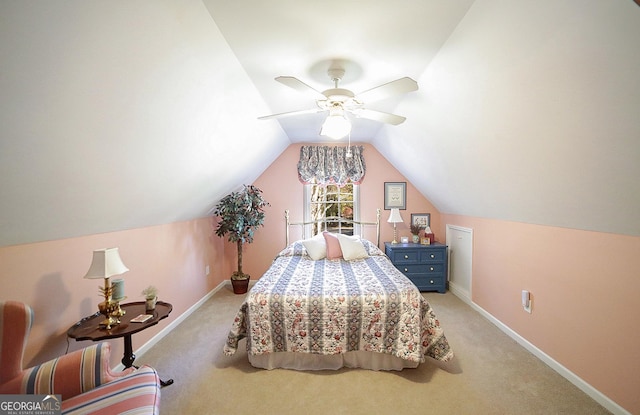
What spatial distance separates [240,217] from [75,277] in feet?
6.79

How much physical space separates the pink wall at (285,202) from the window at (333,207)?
0.18 meters

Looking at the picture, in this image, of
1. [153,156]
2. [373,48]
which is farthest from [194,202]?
[373,48]

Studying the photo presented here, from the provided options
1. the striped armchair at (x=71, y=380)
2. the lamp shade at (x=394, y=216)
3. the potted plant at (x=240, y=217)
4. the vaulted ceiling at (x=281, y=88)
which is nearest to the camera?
the vaulted ceiling at (x=281, y=88)

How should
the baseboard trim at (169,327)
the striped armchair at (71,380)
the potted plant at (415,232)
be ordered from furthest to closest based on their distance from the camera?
the potted plant at (415,232), the baseboard trim at (169,327), the striped armchair at (71,380)

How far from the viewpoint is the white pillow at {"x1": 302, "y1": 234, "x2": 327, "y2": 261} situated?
11.9ft

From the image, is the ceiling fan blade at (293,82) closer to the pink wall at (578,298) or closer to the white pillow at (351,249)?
the white pillow at (351,249)

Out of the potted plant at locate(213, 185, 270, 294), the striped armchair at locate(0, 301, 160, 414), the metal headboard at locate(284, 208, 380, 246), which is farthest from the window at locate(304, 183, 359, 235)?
the striped armchair at locate(0, 301, 160, 414)

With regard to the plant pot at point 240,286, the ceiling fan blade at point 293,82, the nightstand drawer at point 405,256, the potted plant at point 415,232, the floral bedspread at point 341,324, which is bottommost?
the plant pot at point 240,286

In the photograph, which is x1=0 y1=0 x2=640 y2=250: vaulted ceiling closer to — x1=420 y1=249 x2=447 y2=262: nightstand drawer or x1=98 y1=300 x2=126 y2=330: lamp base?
x1=98 y1=300 x2=126 y2=330: lamp base

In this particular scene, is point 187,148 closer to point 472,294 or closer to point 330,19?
point 330,19

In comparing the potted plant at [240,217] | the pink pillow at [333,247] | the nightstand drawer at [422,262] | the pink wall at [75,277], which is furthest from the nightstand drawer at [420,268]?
the pink wall at [75,277]

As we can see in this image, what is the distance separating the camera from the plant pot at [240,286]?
427cm

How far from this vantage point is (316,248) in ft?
12.0

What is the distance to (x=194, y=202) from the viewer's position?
10.9ft
